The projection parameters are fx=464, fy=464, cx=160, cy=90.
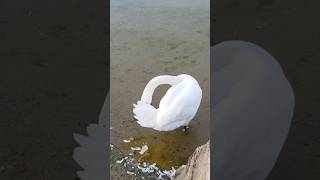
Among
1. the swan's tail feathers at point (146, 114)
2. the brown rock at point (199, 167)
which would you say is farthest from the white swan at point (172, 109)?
the brown rock at point (199, 167)

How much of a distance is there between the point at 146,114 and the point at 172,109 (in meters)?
0.10

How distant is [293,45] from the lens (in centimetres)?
216

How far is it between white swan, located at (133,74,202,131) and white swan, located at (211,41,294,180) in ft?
1.00

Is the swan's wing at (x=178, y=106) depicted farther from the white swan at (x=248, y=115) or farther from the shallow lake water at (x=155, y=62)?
the white swan at (x=248, y=115)

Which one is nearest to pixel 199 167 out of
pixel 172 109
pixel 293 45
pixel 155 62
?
pixel 172 109

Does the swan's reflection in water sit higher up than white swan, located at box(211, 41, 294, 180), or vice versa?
white swan, located at box(211, 41, 294, 180)

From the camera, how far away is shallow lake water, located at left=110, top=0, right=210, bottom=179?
175 centimetres

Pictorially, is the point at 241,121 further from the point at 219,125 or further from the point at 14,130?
the point at 14,130

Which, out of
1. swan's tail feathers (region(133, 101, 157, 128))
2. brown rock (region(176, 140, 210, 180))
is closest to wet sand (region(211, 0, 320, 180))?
brown rock (region(176, 140, 210, 180))

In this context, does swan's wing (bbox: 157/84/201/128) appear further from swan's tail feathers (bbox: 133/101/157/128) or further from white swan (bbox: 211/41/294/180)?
white swan (bbox: 211/41/294/180)

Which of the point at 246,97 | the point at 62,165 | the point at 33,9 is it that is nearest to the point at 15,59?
the point at 33,9

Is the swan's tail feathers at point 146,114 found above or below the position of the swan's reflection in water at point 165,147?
above

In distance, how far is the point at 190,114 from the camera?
172 cm

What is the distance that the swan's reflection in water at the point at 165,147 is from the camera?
5.50ft
